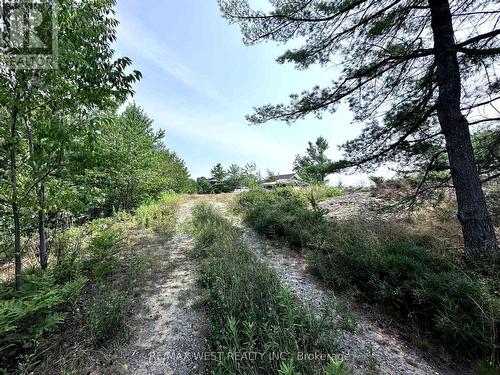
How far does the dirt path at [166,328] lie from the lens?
1908mm

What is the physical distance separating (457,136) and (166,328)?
5.06 meters

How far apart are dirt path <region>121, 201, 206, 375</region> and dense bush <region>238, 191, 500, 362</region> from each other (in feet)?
6.74

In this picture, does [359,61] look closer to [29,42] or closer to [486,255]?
[486,255]

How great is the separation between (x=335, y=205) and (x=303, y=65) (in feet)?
16.1

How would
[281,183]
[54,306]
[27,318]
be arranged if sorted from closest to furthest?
[27,318], [54,306], [281,183]

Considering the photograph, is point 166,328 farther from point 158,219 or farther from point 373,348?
point 158,219

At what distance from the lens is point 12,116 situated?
2.46 metres

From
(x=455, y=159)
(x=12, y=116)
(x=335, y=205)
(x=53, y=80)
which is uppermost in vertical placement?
(x=53, y=80)

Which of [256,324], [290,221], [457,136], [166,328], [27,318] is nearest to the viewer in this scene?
[256,324]

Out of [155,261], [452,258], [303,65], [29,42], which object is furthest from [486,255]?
[29,42]

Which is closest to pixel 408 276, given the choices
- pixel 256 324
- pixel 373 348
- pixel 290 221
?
pixel 373 348

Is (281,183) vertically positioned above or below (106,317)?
above

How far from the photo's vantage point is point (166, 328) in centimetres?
236

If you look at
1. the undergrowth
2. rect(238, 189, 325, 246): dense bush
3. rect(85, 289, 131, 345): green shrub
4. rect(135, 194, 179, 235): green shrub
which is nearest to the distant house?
rect(238, 189, 325, 246): dense bush
